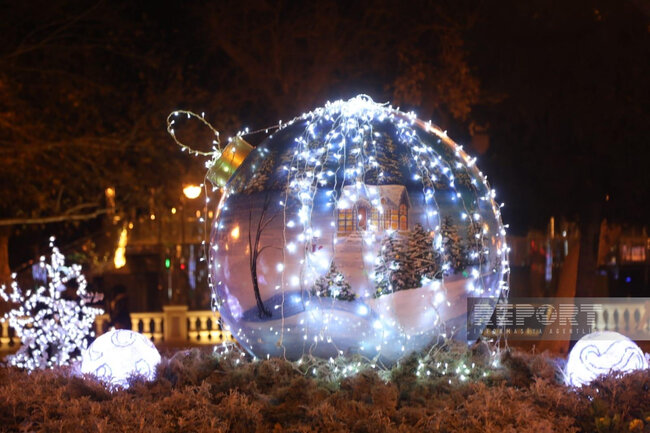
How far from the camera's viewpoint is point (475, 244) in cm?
584

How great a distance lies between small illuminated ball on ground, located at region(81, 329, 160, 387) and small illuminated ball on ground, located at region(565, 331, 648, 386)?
2916 mm

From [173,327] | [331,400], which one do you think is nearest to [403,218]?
[331,400]

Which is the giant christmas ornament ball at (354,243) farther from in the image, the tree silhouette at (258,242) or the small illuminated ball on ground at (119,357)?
the small illuminated ball on ground at (119,357)

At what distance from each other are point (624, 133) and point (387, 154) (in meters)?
6.46

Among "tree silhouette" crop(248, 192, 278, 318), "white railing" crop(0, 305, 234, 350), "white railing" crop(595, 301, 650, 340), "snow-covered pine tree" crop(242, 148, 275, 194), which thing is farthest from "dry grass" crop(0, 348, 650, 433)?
"white railing" crop(0, 305, 234, 350)

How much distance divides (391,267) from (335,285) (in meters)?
0.38

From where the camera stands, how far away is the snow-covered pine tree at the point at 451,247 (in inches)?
223

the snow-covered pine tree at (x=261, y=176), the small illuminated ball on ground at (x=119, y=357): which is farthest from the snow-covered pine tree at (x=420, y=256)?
the small illuminated ball on ground at (x=119, y=357)

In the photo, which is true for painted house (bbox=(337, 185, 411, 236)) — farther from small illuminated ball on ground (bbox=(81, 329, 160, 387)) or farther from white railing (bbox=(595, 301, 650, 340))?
white railing (bbox=(595, 301, 650, 340))

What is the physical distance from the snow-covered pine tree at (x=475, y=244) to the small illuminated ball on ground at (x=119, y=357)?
2.35m

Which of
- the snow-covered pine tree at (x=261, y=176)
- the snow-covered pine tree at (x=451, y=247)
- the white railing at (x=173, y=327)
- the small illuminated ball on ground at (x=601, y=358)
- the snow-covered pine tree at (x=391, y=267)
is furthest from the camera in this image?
the white railing at (x=173, y=327)

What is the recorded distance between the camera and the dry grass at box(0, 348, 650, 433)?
4820 millimetres

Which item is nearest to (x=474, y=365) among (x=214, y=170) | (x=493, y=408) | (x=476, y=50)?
(x=493, y=408)

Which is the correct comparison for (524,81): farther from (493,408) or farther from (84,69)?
(493,408)
